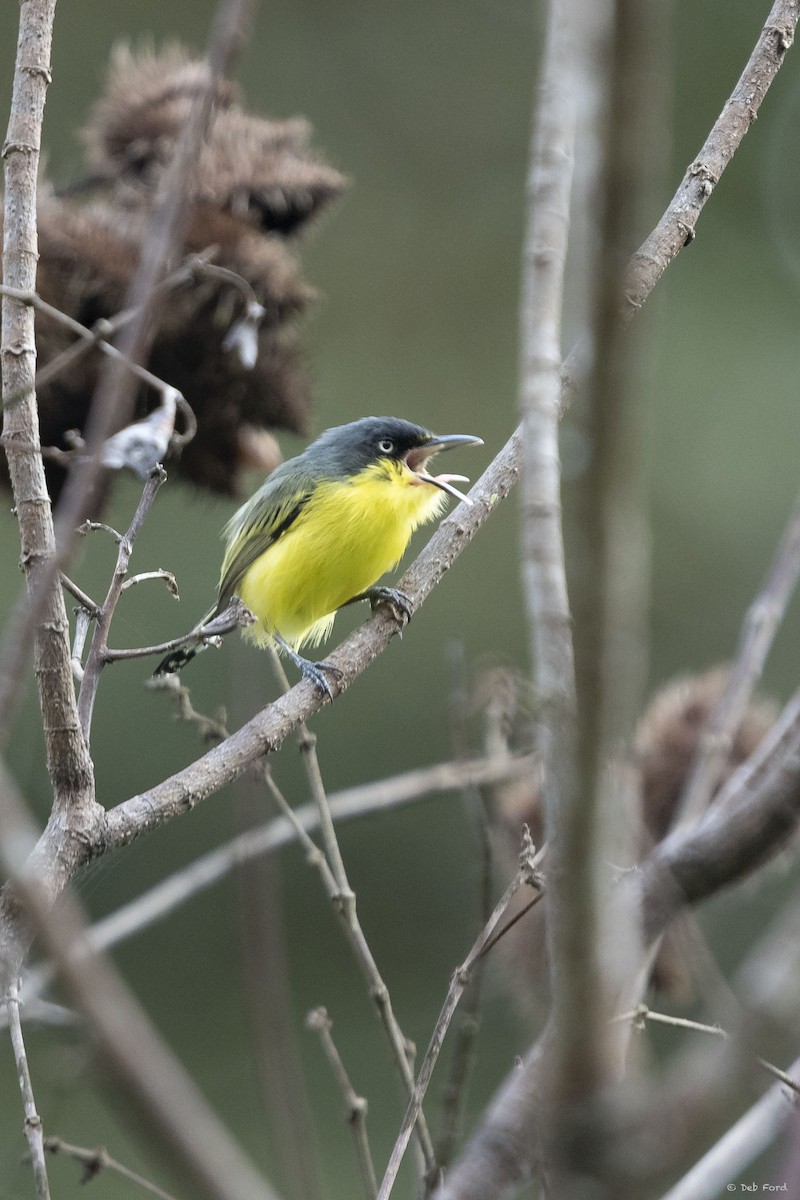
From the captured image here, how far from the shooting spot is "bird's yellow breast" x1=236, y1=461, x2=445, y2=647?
2096 millimetres

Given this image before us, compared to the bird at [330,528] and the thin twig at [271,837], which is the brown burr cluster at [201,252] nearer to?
the bird at [330,528]

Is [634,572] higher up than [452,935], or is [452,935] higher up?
[634,572]

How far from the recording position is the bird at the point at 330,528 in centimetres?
210

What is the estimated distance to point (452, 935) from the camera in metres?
5.60

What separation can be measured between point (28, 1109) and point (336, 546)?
1.23 m

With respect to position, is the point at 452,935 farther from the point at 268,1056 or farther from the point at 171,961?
the point at 268,1056

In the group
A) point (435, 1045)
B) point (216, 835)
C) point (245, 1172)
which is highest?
point (245, 1172)

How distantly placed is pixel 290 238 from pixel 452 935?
3948mm

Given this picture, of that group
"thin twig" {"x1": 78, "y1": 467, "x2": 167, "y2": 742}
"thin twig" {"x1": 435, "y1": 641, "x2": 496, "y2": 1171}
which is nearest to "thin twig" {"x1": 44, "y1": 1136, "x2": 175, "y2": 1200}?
"thin twig" {"x1": 435, "y1": 641, "x2": 496, "y2": 1171}

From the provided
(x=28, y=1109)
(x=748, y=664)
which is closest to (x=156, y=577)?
(x=28, y=1109)

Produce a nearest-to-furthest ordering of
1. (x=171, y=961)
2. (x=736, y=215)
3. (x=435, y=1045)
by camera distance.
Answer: (x=435, y=1045) → (x=171, y=961) → (x=736, y=215)

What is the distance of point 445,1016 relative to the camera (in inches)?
39.6

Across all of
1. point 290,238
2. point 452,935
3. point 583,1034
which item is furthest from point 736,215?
point 583,1034

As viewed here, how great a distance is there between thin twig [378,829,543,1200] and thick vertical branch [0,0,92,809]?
33cm
